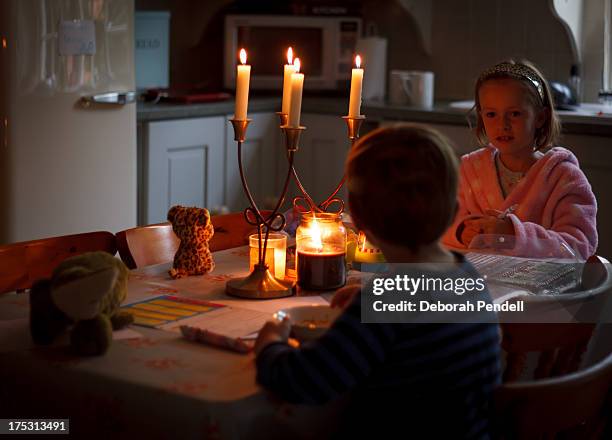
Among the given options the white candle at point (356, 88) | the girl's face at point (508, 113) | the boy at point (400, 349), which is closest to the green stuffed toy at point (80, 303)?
the boy at point (400, 349)

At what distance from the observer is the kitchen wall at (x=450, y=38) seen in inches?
153

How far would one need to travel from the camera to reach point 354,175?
4.10ft

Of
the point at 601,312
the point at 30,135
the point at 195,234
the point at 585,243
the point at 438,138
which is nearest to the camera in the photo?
the point at 438,138

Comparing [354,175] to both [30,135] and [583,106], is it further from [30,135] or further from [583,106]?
[583,106]

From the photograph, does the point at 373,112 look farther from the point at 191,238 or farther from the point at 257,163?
the point at 191,238

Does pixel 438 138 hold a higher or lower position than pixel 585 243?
higher

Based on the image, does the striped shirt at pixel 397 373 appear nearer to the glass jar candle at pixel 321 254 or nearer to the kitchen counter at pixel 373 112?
the glass jar candle at pixel 321 254

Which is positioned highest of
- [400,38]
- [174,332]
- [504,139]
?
[400,38]

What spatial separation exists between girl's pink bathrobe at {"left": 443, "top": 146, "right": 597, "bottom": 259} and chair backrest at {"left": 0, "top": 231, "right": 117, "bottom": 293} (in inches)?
30.2

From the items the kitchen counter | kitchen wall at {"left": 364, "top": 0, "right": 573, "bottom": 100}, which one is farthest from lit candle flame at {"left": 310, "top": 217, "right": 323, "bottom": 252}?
kitchen wall at {"left": 364, "top": 0, "right": 573, "bottom": 100}

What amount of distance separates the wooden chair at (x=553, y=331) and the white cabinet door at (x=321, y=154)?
2.37 metres

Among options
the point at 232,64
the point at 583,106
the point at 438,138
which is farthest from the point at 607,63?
the point at 438,138

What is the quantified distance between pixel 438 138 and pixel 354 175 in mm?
118

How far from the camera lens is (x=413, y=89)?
3803 millimetres
